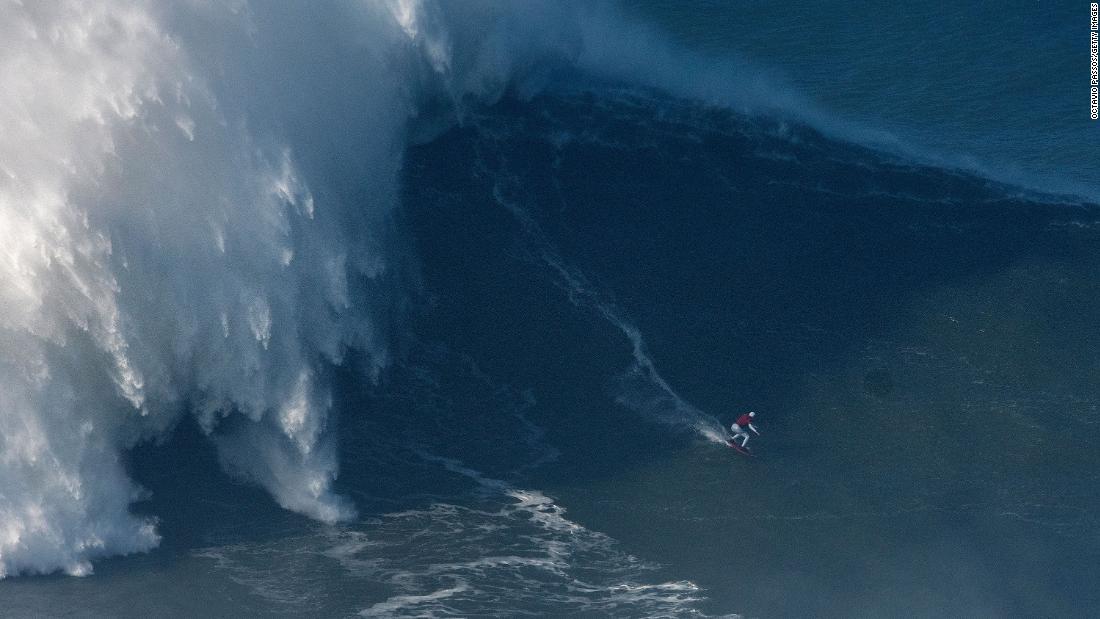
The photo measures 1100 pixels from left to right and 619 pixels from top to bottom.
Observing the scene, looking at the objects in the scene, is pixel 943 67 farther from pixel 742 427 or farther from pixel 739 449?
pixel 739 449

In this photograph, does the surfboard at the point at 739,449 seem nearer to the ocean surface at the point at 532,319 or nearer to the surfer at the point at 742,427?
the surfer at the point at 742,427

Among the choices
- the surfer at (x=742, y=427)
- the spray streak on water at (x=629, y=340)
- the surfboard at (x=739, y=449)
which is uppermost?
the spray streak on water at (x=629, y=340)

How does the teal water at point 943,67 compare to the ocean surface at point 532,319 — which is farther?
the teal water at point 943,67

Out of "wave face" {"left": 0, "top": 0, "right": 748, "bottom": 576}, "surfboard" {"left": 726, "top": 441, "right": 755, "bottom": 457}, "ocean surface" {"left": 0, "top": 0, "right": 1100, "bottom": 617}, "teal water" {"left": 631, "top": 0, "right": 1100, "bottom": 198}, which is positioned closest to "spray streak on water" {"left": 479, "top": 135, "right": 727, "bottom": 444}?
"ocean surface" {"left": 0, "top": 0, "right": 1100, "bottom": 617}

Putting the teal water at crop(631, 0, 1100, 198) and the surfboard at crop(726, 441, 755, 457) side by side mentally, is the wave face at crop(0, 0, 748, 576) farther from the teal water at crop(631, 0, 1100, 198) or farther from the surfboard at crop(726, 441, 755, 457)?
the teal water at crop(631, 0, 1100, 198)

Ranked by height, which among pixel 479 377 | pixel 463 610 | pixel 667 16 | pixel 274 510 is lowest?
pixel 463 610

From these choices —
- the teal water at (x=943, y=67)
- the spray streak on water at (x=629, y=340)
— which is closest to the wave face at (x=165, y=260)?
the spray streak on water at (x=629, y=340)

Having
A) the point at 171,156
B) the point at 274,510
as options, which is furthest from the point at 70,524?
the point at 171,156

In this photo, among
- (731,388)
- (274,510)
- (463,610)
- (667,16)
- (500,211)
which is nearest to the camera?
(463,610)

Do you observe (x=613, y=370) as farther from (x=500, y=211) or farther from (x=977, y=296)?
(x=977, y=296)
